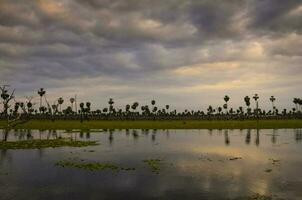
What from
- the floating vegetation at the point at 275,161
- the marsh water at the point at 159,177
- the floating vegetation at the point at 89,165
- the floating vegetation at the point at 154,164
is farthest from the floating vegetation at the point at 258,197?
the floating vegetation at the point at 275,161

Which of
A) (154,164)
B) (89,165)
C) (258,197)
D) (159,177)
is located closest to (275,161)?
(154,164)

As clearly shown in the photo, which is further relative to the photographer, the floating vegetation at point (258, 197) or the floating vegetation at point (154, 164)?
the floating vegetation at point (154, 164)

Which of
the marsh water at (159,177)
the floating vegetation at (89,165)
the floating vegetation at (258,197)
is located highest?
the floating vegetation at (89,165)

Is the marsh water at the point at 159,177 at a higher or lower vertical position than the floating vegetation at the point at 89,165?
lower

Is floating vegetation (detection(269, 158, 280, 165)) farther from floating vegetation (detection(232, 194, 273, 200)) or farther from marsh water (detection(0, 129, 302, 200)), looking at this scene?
floating vegetation (detection(232, 194, 273, 200))

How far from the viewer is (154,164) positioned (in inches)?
1590

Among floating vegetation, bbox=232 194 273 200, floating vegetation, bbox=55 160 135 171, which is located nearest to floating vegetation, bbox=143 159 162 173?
floating vegetation, bbox=55 160 135 171

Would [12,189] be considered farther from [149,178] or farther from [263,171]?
[263,171]

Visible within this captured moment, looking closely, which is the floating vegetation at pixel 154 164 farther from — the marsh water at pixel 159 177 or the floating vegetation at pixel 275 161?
the floating vegetation at pixel 275 161

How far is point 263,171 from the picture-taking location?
35.7 m

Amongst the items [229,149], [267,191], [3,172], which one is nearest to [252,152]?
[229,149]

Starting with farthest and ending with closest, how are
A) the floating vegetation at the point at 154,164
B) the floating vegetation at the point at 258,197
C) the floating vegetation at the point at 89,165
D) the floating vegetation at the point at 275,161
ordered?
1. the floating vegetation at the point at 275,161
2. the floating vegetation at the point at 89,165
3. the floating vegetation at the point at 154,164
4. the floating vegetation at the point at 258,197

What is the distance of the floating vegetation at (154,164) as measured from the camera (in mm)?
37156

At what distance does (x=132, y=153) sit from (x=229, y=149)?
578 inches
